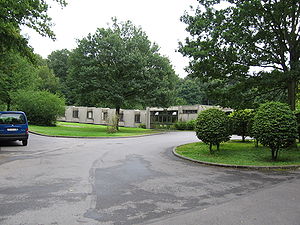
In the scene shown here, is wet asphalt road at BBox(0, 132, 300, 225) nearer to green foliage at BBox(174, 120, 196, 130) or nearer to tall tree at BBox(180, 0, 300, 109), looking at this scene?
tall tree at BBox(180, 0, 300, 109)

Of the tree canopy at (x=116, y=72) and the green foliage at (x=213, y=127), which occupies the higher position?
the tree canopy at (x=116, y=72)

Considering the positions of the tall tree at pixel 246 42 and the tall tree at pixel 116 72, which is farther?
the tall tree at pixel 116 72

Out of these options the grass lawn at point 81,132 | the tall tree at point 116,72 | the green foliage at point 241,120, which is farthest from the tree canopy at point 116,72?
the green foliage at point 241,120

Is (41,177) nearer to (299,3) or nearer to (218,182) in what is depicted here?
(218,182)

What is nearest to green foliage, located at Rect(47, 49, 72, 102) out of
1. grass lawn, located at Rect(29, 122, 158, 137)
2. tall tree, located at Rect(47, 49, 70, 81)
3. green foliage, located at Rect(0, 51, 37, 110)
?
tall tree, located at Rect(47, 49, 70, 81)

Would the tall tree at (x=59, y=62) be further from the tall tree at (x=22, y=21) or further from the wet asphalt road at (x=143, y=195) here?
the wet asphalt road at (x=143, y=195)

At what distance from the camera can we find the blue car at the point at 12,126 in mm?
12359

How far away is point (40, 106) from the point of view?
3319 centimetres

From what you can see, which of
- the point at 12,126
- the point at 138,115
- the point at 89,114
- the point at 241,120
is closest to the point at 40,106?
the point at 89,114

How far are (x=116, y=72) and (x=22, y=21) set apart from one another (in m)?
16.3

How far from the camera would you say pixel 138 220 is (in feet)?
12.3

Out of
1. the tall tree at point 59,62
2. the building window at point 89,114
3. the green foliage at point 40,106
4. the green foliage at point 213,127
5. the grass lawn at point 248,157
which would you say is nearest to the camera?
the grass lawn at point 248,157

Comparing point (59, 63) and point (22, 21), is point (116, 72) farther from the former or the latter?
point (59, 63)

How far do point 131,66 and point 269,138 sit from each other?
2054 cm
